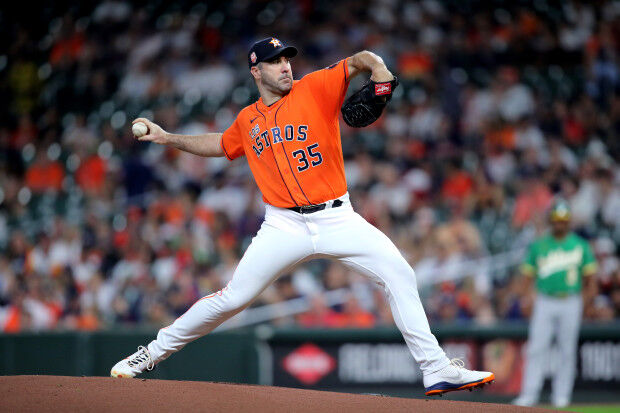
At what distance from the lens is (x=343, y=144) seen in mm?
12500

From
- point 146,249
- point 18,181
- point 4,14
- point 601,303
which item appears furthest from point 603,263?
point 4,14

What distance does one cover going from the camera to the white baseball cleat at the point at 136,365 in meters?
5.27

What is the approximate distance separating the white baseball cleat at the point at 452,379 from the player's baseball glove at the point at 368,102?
150 centimetres

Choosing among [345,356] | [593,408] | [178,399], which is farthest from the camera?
[345,356]

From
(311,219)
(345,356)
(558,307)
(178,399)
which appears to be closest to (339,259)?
(311,219)

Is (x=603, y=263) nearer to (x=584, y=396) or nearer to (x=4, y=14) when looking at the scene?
(x=584, y=396)

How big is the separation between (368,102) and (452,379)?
1664 millimetres

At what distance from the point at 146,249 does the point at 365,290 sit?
3.15 meters

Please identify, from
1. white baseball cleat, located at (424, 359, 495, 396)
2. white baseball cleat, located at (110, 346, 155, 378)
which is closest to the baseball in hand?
white baseball cleat, located at (110, 346, 155, 378)

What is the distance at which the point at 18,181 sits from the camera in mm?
13156

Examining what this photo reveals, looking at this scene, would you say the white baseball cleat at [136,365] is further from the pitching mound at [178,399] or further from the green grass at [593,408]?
the green grass at [593,408]

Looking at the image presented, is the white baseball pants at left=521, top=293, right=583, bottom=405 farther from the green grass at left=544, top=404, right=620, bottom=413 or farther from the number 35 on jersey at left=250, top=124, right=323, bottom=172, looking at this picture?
the number 35 on jersey at left=250, top=124, right=323, bottom=172

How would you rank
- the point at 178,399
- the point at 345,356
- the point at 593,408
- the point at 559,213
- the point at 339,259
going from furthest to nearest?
the point at 345,356
the point at 559,213
the point at 593,408
the point at 339,259
the point at 178,399

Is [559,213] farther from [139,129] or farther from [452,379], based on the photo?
[139,129]
